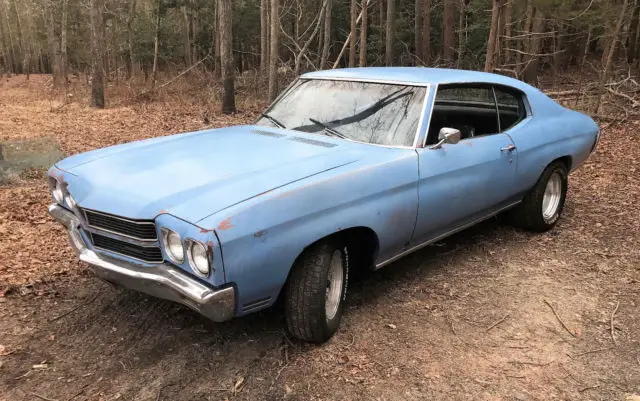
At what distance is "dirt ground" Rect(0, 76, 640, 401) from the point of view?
2.86 metres

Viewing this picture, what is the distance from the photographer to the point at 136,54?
31.5 meters

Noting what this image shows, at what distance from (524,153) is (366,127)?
168 cm

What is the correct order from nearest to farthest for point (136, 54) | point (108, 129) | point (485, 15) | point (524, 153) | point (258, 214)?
point (258, 214), point (524, 153), point (108, 129), point (485, 15), point (136, 54)

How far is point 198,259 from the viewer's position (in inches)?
101

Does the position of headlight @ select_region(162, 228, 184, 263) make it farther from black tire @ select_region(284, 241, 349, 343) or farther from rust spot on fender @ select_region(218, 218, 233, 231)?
black tire @ select_region(284, 241, 349, 343)

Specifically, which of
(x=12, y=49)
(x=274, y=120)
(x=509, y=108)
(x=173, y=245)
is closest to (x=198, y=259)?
(x=173, y=245)

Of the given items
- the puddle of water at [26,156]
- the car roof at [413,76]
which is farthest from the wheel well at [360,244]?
the puddle of water at [26,156]

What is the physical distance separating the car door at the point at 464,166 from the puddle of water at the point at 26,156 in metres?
5.83

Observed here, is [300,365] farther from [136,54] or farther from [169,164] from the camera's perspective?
[136,54]

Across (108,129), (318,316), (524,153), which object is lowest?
(108,129)

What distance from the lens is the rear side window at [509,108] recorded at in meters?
4.63

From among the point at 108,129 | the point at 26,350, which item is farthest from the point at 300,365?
the point at 108,129

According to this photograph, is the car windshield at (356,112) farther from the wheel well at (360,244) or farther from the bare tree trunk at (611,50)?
the bare tree trunk at (611,50)

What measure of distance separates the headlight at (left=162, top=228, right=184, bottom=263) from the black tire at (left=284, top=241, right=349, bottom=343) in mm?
664
